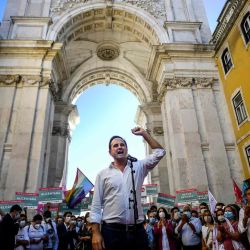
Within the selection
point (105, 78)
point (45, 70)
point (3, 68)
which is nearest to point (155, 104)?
point (105, 78)

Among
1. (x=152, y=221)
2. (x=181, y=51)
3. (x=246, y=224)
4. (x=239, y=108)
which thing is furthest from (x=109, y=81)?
(x=246, y=224)

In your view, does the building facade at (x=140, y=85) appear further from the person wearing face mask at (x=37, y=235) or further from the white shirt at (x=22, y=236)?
the white shirt at (x=22, y=236)

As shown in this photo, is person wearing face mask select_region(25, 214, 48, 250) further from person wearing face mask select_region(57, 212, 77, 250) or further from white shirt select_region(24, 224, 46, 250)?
person wearing face mask select_region(57, 212, 77, 250)

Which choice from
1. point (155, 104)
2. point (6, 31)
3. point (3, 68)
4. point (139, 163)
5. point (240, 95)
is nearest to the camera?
point (139, 163)

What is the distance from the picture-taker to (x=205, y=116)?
680 inches

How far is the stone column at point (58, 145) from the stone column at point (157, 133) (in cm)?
760

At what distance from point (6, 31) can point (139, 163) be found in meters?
19.4

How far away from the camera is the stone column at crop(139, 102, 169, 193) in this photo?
2104 centimetres

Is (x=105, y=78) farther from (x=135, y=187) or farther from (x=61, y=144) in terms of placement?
(x=135, y=187)

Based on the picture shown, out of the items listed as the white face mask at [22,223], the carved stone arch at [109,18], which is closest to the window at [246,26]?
the carved stone arch at [109,18]

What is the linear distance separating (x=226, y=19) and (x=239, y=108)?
6.47 metres

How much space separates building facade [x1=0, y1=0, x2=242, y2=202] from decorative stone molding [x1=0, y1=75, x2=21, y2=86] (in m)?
0.06

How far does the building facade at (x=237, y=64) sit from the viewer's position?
15.4 m

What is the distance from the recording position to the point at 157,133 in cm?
2298
